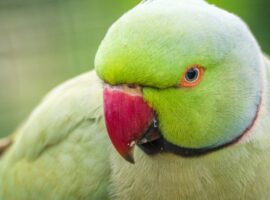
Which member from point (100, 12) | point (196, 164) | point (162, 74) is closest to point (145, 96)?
point (162, 74)

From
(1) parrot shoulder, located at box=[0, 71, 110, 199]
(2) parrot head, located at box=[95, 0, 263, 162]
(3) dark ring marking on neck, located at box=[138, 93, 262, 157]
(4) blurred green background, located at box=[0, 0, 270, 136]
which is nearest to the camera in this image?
(2) parrot head, located at box=[95, 0, 263, 162]

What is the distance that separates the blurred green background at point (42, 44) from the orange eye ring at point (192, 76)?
2.00m

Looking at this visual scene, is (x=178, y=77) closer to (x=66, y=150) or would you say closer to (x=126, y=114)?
(x=126, y=114)

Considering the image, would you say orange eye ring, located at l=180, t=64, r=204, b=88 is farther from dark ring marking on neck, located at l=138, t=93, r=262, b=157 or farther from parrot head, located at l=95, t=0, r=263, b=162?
dark ring marking on neck, located at l=138, t=93, r=262, b=157

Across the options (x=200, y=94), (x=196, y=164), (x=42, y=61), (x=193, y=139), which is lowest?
(x=42, y=61)

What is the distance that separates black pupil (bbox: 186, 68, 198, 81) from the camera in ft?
3.88

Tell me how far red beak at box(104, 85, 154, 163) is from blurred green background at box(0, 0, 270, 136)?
1986 millimetres

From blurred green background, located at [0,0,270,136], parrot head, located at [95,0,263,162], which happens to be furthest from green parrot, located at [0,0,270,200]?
blurred green background, located at [0,0,270,136]

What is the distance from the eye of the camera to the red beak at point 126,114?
120cm

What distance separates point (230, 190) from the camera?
144cm

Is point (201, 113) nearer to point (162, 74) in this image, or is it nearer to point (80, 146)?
point (162, 74)

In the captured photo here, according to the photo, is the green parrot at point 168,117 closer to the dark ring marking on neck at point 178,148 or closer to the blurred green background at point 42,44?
the dark ring marking on neck at point 178,148

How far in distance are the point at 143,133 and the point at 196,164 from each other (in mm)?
200

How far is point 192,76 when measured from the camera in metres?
1.19
